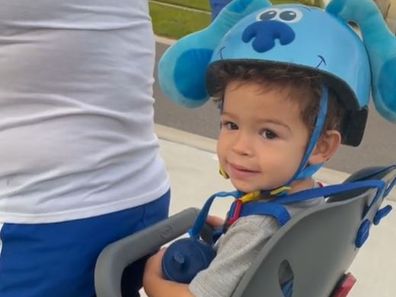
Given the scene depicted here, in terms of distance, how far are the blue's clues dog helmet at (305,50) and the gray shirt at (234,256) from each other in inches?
8.6

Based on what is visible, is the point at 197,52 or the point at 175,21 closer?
the point at 197,52

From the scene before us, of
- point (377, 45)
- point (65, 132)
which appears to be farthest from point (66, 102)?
point (377, 45)

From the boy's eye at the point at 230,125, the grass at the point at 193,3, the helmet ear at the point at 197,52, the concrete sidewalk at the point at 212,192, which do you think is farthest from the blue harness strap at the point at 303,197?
the grass at the point at 193,3

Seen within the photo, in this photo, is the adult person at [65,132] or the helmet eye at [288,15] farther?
the helmet eye at [288,15]

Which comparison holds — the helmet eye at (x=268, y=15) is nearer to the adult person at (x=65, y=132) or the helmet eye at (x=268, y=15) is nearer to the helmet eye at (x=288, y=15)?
the helmet eye at (x=288, y=15)

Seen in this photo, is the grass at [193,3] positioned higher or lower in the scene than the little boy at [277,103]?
lower

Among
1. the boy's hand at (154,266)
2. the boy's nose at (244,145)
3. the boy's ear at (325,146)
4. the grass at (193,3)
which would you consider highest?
the boy's nose at (244,145)

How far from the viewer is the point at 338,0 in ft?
3.90

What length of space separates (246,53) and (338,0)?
0.20 m

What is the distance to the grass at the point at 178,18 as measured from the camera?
6.05 m

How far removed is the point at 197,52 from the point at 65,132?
11.8 inches

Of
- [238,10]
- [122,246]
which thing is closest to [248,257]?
[122,246]

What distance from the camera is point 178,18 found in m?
6.63

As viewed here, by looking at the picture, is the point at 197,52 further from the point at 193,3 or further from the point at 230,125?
the point at 193,3
